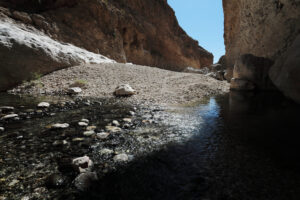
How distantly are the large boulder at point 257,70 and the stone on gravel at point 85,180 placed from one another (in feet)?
35.0

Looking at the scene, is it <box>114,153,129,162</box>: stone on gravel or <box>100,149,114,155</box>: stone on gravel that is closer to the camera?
<box>114,153,129,162</box>: stone on gravel

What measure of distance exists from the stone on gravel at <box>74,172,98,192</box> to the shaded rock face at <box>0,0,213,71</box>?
15805 millimetres

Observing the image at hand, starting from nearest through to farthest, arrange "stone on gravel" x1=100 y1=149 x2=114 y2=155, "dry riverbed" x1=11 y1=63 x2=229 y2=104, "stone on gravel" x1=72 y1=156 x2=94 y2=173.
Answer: "stone on gravel" x1=72 y1=156 x2=94 y2=173
"stone on gravel" x1=100 y1=149 x2=114 y2=155
"dry riverbed" x1=11 y1=63 x2=229 y2=104

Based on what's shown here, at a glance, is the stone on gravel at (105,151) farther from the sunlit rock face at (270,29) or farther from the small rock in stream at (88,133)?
the sunlit rock face at (270,29)

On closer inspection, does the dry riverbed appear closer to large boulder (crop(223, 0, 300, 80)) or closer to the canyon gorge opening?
the canyon gorge opening

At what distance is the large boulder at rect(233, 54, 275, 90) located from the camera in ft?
30.1

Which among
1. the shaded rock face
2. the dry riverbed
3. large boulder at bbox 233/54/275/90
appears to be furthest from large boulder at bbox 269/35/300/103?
the shaded rock face

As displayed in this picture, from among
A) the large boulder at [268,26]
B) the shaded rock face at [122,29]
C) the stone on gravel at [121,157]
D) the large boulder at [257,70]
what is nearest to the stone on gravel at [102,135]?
the stone on gravel at [121,157]

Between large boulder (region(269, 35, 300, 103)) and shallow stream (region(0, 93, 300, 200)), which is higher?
large boulder (region(269, 35, 300, 103))

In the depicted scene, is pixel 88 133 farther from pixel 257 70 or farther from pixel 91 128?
pixel 257 70

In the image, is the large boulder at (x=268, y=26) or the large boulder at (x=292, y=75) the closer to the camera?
the large boulder at (x=292, y=75)

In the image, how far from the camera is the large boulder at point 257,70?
9.18 metres

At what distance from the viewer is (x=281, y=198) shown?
1.70m

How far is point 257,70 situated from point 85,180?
10808mm
